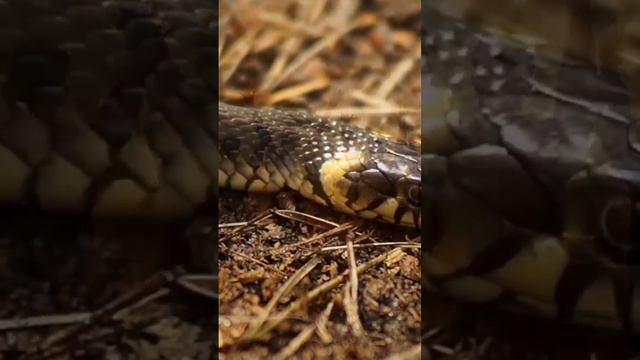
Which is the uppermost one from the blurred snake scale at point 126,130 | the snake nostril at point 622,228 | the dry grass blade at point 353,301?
the blurred snake scale at point 126,130

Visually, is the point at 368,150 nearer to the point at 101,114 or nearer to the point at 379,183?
the point at 379,183

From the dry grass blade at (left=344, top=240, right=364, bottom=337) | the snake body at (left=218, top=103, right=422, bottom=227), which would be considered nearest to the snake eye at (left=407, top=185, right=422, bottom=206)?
the snake body at (left=218, top=103, right=422, bottom=227)

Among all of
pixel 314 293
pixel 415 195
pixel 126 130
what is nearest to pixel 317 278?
pixel 314 293

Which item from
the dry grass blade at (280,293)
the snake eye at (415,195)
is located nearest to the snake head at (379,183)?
the snake eye at (415,195)

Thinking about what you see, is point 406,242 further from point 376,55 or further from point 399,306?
point 376,55

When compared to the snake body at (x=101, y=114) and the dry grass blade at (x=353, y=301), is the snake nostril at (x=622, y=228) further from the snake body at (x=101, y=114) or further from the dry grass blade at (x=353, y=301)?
the snake body at (x=101, y=114)

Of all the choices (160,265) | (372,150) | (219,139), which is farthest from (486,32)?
(160,265)

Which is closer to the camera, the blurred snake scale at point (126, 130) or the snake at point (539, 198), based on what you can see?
the snake at point (539, 198)
